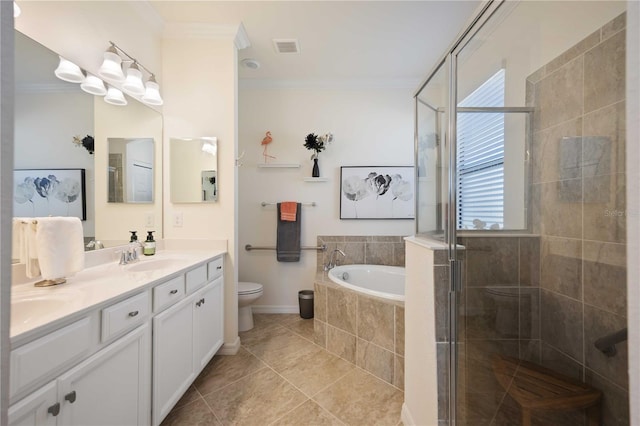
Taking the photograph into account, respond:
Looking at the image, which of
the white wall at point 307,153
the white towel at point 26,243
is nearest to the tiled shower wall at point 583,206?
the white wall at point 307,153

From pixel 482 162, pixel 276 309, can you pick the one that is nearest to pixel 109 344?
pixel 482 162

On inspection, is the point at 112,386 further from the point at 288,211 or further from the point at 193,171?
the point at 288,211

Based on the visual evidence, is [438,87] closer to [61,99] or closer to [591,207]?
[591,207]

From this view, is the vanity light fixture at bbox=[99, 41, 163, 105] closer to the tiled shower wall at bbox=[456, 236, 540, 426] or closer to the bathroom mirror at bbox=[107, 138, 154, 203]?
the bathroom mirror at bbox=[107, 138, 154, 203]

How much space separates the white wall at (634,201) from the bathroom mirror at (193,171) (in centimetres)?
216

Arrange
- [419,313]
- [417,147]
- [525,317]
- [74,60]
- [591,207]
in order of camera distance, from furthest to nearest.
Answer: [417,147] < [74,60] < [419,313] < [525,317] < [591,207]

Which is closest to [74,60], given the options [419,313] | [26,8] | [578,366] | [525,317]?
[26,8]

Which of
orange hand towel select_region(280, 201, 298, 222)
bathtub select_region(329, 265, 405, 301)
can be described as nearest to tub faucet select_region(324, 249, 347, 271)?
bathtub select_region(329, 265, 405, 301)

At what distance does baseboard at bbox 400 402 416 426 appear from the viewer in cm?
133

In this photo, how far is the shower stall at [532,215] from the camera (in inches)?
29.3

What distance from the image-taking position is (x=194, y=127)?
2061 mm

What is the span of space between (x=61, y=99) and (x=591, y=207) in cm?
235

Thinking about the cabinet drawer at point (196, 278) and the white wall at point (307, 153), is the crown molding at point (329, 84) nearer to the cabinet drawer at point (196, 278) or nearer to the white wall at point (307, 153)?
the white wall at point (307, 153)

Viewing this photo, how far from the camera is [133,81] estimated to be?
5.52ft
